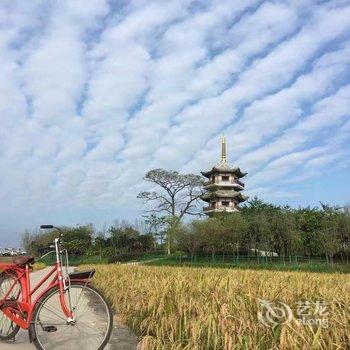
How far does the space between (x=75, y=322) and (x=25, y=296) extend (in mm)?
709

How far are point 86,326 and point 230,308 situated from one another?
56.4 inches

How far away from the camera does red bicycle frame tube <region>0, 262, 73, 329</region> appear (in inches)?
187

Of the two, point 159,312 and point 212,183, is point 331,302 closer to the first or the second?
point 159,312

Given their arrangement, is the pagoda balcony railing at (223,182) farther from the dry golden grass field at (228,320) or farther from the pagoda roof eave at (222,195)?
the dry golden grass field at (228,320)

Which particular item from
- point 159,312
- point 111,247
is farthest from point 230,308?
point 111,247

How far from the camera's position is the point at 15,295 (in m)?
5.41

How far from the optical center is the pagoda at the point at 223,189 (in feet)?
209

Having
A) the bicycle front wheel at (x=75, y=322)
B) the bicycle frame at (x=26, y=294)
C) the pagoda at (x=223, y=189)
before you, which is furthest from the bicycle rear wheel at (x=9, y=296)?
the pagoda at (x=223, y=189)

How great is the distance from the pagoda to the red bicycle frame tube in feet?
188

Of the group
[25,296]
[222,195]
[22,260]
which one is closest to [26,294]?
[25,296]

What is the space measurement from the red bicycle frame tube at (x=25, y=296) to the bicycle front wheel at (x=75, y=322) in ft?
0.18

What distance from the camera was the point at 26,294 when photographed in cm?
516

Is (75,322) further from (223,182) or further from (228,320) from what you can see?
(223,182)

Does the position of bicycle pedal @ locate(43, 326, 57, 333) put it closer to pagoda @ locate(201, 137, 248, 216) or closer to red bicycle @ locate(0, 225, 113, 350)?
red bicycle @ locate(0, 225, 113, 350)
